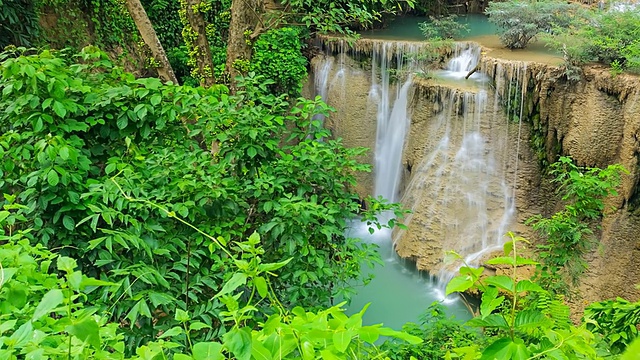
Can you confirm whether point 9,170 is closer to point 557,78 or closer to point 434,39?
point 557,78

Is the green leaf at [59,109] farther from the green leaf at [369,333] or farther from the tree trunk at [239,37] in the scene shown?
the green leaf at [369,333]

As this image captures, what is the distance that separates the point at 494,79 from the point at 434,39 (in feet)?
5.75

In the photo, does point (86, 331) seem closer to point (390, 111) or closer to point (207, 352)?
point (207, 352)

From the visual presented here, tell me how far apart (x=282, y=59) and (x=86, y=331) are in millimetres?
9394

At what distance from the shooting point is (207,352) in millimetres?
1029

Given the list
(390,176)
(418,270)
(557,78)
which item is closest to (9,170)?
(418,270)

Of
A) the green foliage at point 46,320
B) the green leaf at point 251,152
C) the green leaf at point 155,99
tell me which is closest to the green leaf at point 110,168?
the green leaf at point 155,99

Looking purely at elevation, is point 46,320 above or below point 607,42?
below

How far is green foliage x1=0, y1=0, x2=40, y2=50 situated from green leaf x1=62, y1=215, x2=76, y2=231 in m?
5.60

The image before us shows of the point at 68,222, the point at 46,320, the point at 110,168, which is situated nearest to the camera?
the point at 46,320

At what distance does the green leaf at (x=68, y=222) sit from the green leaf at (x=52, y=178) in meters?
0.21

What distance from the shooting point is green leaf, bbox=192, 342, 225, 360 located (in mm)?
1013

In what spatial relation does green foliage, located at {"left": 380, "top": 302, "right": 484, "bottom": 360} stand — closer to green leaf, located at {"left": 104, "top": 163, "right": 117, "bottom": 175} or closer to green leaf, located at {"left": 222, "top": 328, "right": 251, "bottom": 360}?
green leaf, located at {"left": 104, "top": 163, "right": 117, "bottom": 175}

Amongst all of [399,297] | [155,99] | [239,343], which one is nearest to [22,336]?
[239,343]
